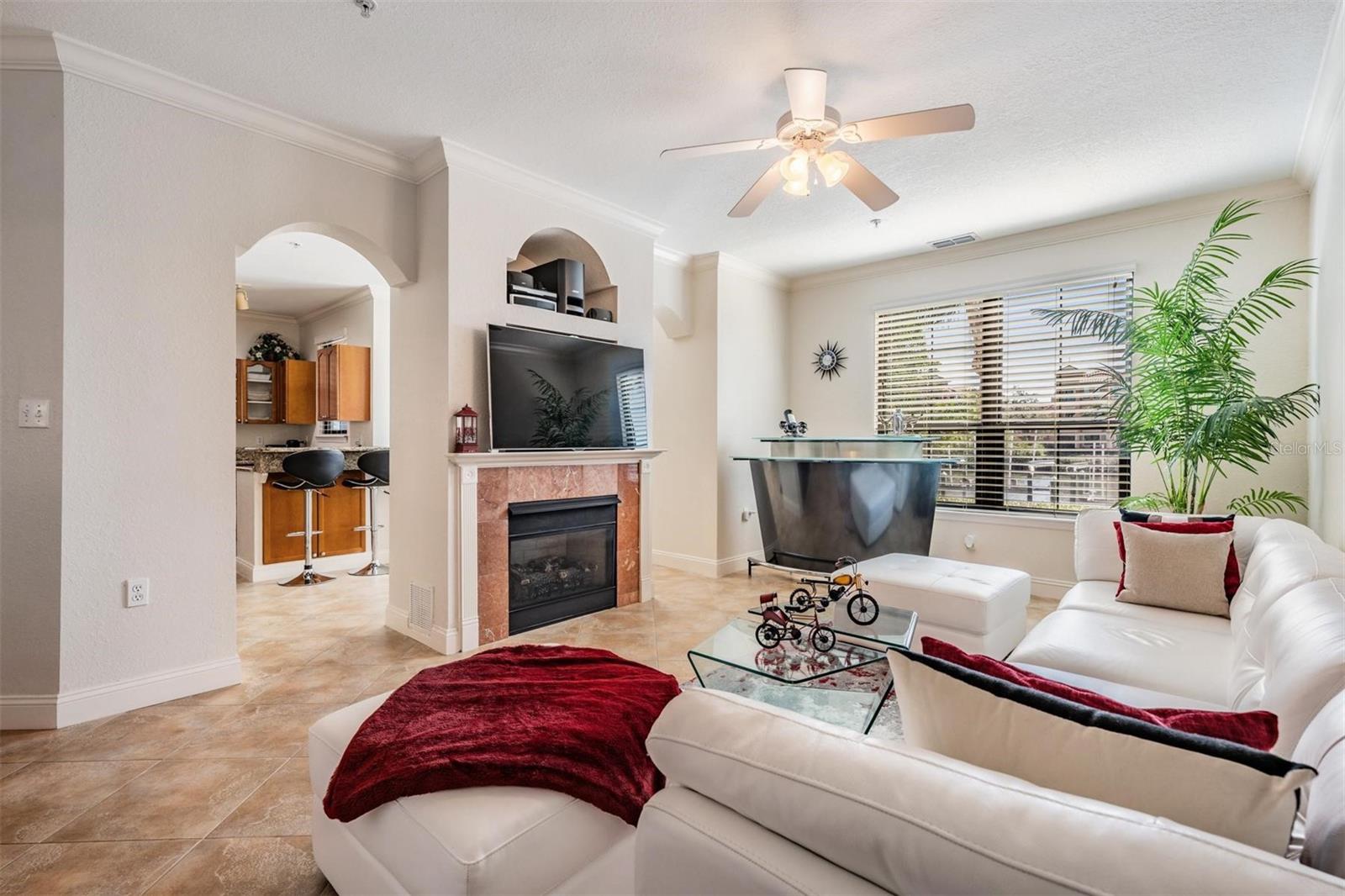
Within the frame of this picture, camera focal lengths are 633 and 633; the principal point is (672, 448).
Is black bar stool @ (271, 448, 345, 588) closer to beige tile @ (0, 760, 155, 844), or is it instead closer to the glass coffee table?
beige tile @ (0, 760, 155, 844)

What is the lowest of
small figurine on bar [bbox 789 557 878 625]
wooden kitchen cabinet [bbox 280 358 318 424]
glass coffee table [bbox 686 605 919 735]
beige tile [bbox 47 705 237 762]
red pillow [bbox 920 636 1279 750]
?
beige tile [bbox 47 705 237 762]

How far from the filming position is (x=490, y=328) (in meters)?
3.41

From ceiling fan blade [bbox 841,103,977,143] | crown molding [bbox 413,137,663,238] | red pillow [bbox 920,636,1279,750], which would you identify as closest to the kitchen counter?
crown molding [bbox 413,137,663,238]

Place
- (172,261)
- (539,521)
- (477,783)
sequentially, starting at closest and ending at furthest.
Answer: (477,783), (172,261), (539,521)

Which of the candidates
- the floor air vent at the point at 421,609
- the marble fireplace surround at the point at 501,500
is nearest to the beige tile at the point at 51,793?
the floor air vent at the point at 421,609

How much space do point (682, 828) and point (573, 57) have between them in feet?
8.79

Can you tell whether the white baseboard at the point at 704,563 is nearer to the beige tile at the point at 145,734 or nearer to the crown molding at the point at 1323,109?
the beige tile at the point at 145,734

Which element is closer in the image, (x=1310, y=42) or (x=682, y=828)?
(x=682, y=828)

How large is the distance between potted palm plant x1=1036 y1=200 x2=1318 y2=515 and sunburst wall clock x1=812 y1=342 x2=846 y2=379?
1.94 metres

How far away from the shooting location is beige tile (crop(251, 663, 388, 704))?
2.70 metres

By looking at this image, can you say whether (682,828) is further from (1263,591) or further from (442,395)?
(442,395)

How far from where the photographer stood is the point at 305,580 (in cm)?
481

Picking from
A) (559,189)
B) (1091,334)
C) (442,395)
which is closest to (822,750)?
(442,395)

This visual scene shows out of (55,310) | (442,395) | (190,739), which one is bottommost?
(190,739)
